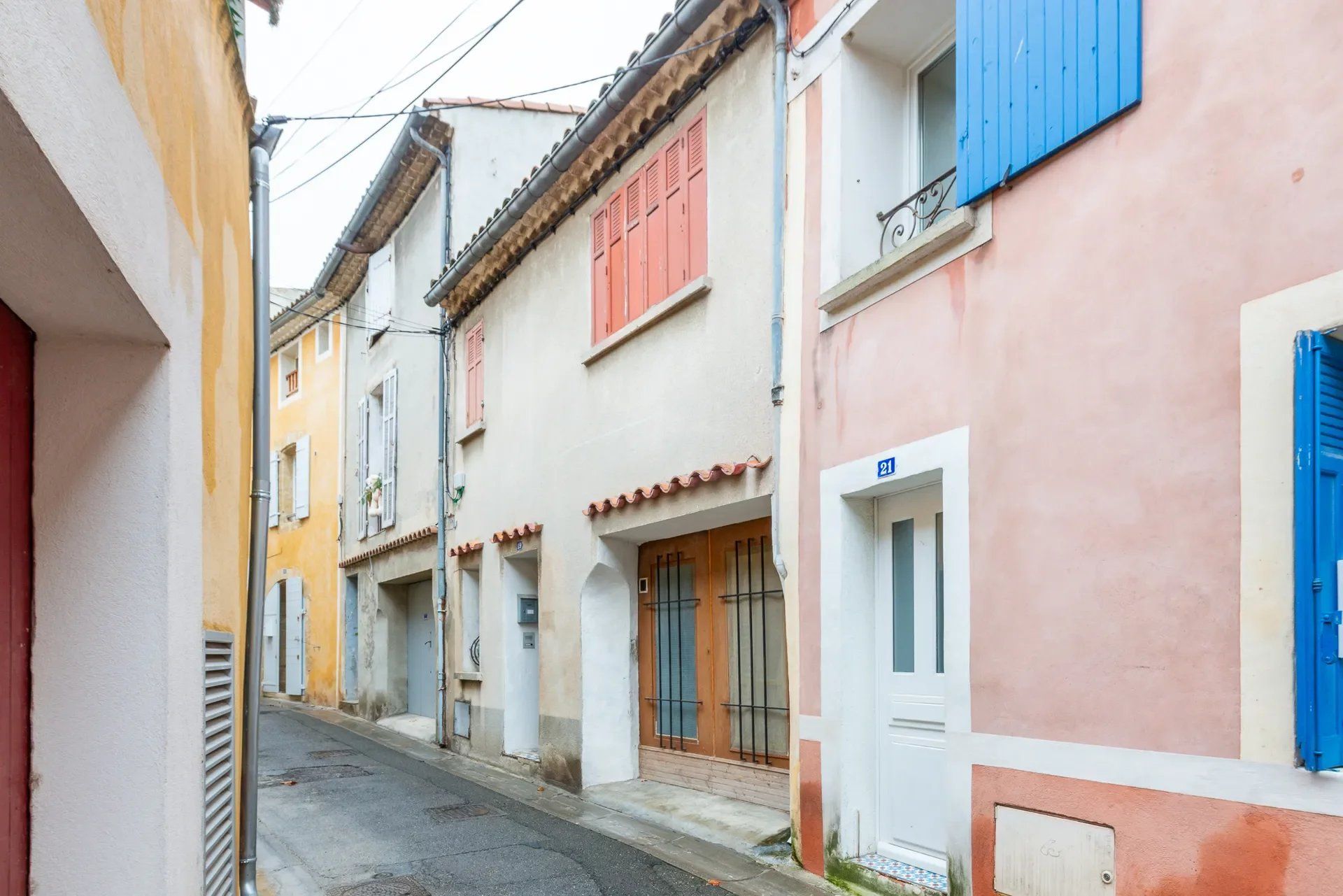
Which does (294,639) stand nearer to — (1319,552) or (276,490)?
(276,490)

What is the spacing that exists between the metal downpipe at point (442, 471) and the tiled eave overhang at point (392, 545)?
0.95 ft

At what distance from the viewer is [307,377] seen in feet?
66.7

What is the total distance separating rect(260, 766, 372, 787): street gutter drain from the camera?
10.0m

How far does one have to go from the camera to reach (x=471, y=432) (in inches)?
483

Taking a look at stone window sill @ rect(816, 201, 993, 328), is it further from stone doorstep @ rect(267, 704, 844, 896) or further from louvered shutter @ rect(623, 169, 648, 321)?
stone doorstep @ rect(267, 704, 844, 896)

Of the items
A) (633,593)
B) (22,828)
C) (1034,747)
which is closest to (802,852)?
(1034,747)

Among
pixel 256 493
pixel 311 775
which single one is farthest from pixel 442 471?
pixel 256 493

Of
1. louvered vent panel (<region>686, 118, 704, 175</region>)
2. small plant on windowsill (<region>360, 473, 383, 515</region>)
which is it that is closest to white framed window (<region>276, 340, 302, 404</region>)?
small plant on windowsill (<region>360, 473, 383, 515</region>)

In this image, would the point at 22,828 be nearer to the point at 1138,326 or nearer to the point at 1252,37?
the point at 1138,326

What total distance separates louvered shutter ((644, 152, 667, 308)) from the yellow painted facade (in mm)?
11258

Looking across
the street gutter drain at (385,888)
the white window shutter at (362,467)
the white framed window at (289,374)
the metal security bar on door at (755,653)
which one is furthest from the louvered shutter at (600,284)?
the white framed window at (289,374)

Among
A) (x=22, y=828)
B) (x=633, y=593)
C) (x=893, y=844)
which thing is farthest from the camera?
(x=633, y=593)

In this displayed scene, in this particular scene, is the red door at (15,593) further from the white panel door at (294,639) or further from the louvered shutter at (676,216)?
the white panel door at (294,639)

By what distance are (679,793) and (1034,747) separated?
4.24 meters
